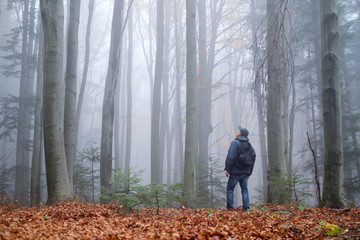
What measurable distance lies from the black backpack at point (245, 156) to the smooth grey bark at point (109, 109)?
15.2 ft

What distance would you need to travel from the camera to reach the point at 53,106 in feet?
21.0

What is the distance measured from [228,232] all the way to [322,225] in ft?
5.14

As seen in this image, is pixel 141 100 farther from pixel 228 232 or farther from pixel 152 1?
pixel 228 232

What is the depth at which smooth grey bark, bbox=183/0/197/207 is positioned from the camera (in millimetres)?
8266

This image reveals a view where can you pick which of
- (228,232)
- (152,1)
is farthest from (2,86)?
(228,232)

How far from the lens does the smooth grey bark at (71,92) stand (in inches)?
329

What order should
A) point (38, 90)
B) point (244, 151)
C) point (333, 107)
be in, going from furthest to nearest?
point (38, 90) → point (244, 151) → point (333, 107)

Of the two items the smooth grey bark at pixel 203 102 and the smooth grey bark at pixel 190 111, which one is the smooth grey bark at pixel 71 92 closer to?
the smooth grey bark at pixel 190 111

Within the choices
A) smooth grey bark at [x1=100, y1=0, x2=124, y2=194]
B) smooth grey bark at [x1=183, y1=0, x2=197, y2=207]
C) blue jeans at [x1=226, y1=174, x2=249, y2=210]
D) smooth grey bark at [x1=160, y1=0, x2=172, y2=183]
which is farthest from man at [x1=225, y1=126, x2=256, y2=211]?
smooth grey bark at [x1=160, y1=0, x2=172, y2=183]

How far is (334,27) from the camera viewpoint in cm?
620

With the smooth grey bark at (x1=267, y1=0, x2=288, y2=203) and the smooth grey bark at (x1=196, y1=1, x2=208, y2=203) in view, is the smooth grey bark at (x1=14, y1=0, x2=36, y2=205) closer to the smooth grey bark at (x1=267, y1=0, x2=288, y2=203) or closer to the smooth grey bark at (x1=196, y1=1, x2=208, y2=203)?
the smooth grey bark at (x1=196, y1=1, x2=208, y2=203)

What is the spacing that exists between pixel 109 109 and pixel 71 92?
158cm

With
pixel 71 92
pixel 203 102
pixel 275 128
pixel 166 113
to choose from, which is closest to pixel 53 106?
pixel 71 92

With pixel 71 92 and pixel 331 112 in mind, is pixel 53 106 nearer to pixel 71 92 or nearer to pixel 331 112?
pixel 71 92
